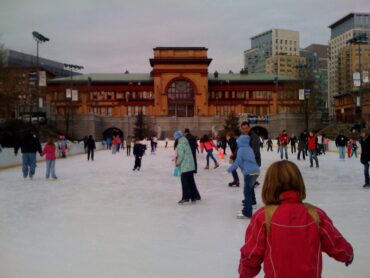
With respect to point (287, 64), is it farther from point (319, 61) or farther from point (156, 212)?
point (156, 212)

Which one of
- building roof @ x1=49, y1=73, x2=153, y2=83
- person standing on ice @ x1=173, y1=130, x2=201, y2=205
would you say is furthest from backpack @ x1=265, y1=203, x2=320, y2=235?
building roof @ x1=49, y1=73, x2=153, y2=83

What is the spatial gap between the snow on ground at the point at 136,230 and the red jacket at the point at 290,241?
6.42 ft

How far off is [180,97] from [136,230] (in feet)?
222

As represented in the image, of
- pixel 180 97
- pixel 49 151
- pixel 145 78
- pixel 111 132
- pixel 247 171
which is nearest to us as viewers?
pixel 247 171

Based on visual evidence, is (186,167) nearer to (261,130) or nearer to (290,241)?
(290,241)

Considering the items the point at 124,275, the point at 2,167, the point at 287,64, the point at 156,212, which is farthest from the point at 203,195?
the point at 287,64

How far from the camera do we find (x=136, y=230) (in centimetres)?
620

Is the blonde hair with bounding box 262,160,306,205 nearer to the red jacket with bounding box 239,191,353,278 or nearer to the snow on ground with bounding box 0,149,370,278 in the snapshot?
the red jacket with bounding box 239,191,353,278

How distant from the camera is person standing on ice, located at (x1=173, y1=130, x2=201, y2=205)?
333 inches

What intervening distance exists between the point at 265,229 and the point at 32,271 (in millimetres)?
2852

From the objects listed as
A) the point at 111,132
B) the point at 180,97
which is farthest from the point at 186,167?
the point at 180,97

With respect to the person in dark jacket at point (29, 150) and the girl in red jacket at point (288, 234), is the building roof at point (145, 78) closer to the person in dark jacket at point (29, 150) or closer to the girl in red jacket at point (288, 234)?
the person in dark jacket at point (29, 150)

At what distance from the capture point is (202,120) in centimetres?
6644

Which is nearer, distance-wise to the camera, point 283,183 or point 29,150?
point 283,183
